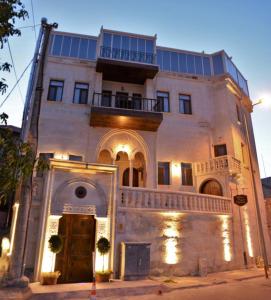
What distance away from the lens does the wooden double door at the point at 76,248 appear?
10.5 meters

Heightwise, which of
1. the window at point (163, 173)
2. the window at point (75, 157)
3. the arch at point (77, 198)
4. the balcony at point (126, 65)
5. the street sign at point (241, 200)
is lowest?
the arch at point (77, 198)

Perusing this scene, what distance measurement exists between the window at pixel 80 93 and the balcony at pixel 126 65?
5.14 ft

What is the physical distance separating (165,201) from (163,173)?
5003 mm

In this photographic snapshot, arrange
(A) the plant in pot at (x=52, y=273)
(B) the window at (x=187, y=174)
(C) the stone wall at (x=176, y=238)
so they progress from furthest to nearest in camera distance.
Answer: (B) the window at (x=187, y=174)
(C) the stone wall at (x=176, y=238)
(A) the plant in pot at (x=52, y=273)

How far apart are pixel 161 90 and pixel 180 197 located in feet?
31.3

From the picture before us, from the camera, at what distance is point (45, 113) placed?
1625 centimetres

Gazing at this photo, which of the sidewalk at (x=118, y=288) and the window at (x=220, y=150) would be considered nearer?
the sidewalk at (x=118, y=288)

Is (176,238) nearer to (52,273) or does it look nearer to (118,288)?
(118,288)

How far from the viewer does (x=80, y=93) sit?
57.6ft

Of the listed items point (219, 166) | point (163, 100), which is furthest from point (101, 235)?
point (163, 100)

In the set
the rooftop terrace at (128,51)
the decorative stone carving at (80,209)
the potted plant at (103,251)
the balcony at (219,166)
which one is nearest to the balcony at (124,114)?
the rooftop terrace at (128,51)

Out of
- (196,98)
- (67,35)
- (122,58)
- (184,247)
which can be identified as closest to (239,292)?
(184,247)

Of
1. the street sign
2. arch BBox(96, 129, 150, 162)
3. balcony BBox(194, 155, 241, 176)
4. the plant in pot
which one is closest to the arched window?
arch BBox(96, 129, 150, 162)

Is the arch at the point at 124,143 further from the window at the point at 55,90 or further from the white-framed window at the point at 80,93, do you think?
the window at the point at 55,90
